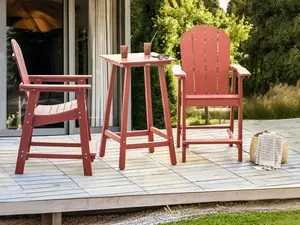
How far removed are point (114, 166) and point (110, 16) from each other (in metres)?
2.27

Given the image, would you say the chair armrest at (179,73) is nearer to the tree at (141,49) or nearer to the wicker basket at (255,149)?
the wicker basket at (255,149)

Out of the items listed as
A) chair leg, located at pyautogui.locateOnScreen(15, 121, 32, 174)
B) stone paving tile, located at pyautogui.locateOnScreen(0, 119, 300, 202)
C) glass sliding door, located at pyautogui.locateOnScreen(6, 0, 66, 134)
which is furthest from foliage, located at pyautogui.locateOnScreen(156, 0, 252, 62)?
chair leg, located at pyautogui.locateOnScreen(15, 121, 32, 174)

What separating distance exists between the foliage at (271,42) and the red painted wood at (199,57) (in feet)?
10.1

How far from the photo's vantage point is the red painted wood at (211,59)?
6.89 metres

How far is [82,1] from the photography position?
7.79 metres

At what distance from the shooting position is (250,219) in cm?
525

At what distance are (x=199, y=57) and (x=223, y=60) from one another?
0.23m

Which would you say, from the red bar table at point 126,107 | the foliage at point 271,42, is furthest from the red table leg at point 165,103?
the foliage at point 271,42

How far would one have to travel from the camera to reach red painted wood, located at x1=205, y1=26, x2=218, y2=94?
6895mm

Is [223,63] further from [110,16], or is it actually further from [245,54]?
[245,54]

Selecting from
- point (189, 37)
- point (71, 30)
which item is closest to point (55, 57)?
point (71, 30)

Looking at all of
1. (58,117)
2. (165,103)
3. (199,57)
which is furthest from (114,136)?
(199,57)

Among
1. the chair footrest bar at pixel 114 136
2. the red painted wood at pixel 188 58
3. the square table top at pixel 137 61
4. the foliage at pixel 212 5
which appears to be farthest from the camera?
the foliage at pixel 212 5

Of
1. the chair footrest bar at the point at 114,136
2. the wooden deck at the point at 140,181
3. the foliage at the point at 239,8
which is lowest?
the wooden deck at the point at 140,181
